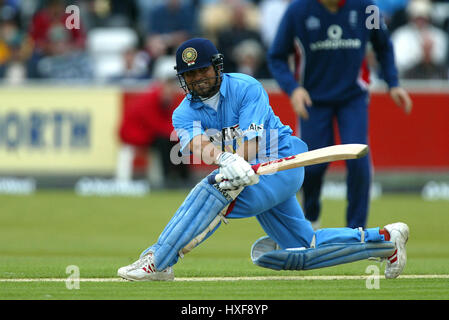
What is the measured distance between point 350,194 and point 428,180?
6.73 meters

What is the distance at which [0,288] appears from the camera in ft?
19.8

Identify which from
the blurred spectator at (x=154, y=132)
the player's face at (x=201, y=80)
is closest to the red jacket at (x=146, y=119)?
the blurred spectator at (x=154, y=132)

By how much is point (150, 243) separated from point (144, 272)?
3.57m

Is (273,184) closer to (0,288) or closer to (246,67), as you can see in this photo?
(0,288)

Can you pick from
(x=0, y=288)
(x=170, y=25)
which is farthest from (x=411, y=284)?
(x=170, y=25)

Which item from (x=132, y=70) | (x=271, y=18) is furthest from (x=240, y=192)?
(x=271, y=18)

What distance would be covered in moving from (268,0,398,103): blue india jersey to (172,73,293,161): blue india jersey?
2.06 metres

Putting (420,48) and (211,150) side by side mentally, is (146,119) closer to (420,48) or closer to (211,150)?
(420,48)

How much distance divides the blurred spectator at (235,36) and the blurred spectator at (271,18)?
193 mm

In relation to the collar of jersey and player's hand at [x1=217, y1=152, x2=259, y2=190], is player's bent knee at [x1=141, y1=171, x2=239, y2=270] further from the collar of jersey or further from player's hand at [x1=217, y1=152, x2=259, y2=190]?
the collar of jersey

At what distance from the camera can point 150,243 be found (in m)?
9.84

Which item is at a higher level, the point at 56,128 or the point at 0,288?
the point at 56,128

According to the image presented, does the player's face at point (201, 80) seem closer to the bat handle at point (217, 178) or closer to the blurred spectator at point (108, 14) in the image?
the bat handle at point (217, 178)

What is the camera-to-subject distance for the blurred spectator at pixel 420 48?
49.9 feet
